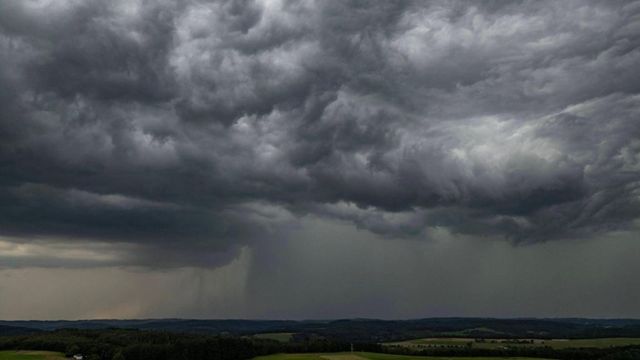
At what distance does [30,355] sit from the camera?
18500 centimetres

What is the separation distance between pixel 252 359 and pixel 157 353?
3100cm

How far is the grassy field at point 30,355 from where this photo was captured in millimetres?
176125

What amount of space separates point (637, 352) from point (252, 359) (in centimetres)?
11492

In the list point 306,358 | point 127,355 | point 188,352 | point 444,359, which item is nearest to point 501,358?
point 444,359

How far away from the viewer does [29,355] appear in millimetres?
185125

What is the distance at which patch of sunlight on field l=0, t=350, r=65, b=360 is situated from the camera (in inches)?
6934

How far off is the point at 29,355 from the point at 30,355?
0.38 metres

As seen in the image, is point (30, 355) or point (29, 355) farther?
point (29, 355)

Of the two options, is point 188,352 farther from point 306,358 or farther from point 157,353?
point 306,358

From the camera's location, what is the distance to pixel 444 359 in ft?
648

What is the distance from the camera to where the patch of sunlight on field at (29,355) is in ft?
578

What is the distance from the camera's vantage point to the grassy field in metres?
176

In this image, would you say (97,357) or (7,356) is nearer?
(7,356)

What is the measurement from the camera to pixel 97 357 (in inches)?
7549
